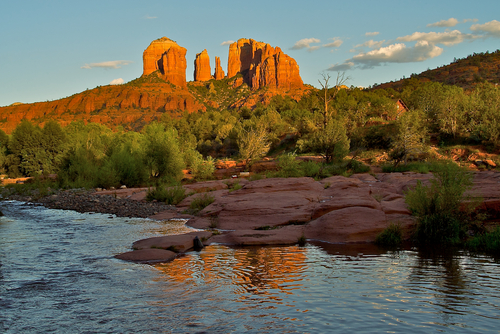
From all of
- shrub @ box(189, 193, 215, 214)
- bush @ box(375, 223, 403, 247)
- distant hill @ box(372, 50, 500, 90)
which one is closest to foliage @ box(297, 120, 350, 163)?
shrub @ box(189, 193, 215, 214)

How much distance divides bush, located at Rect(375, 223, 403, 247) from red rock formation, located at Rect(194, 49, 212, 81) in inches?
6663

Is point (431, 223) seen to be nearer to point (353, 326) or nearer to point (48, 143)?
point (353, 326)

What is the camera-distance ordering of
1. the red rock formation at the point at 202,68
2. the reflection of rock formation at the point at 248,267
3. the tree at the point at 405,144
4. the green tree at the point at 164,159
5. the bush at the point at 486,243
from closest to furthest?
the reflection of rock formation at the point at 248,267, the bush at the point at 486,243, the tree at the point at 405,144, the green tree at the point at 164,159, the red rock formation at the point at 202,68

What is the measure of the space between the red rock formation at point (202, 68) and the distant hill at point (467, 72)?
96897 millimetres

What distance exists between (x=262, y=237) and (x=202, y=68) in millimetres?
171276

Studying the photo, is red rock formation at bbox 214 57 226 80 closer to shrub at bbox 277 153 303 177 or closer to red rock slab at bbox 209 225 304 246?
shrub at bbox 277 153 303 177

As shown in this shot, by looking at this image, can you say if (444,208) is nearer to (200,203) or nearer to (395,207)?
(395,207)

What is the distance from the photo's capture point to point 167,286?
20.6 ft

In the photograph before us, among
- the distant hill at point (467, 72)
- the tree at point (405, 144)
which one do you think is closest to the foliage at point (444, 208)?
the tree at point (405, 144)

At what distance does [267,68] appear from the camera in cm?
15338

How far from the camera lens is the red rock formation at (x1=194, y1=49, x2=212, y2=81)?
172500 millimetres

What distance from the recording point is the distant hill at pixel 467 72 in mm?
72938

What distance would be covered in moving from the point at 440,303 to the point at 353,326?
1556 millimetres

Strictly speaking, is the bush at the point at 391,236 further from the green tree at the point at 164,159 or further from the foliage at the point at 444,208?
the green tree at the point at 164,159
